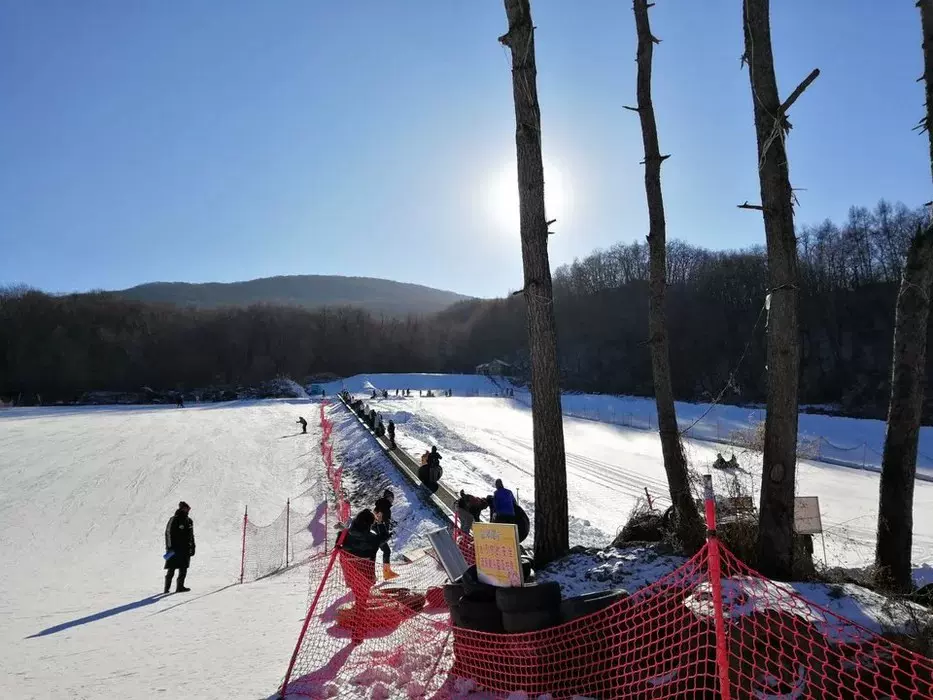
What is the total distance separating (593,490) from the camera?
20125 millimetres

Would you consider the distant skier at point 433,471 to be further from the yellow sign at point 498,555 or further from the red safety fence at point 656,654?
the yellow sign at point 498,555

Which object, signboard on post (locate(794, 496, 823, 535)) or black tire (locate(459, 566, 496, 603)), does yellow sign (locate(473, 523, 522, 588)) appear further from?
signboard on post (locate(794, 496, 823, 535))

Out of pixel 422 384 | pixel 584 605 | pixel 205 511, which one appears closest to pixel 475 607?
pixel 584 605

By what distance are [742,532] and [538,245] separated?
11.6 feet

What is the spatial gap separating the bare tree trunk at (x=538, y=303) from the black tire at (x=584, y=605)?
207 cm

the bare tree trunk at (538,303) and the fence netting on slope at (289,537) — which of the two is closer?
the bare tree trunk at (538,303)

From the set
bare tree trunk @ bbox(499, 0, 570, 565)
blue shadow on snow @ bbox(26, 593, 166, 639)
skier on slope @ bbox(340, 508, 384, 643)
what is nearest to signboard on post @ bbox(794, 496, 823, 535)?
bare tree trunk @ bbox(499, 0, 570, 565)

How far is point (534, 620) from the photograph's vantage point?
4.30 meters

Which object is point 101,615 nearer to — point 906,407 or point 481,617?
point 481,617

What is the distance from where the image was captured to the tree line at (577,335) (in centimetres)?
6488

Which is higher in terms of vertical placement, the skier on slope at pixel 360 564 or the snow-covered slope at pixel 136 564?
the skier on slope at pixel 360 564

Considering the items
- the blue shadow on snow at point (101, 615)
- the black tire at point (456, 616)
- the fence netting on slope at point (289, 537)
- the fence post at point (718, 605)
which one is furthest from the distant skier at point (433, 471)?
the fence post at point (718, 605)

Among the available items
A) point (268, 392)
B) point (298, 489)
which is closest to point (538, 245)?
point (298, 489)

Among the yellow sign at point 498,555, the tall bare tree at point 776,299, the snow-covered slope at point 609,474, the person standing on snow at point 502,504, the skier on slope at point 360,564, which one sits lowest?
the snow-covered slope at point 609,474
